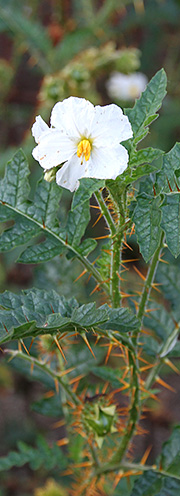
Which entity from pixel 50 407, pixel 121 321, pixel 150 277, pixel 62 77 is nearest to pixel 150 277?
pixel 150 277

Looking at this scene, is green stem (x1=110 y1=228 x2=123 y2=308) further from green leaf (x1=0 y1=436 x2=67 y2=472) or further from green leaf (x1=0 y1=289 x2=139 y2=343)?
green leaf (x1=0 y1=436 x2=67 y2=472)

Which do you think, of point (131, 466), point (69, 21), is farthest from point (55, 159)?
point (69, 21)

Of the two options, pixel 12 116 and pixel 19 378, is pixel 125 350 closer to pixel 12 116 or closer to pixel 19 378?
pixel 19 378

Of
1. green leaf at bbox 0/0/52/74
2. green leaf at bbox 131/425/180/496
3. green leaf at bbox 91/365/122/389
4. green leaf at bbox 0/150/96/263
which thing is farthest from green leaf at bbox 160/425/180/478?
green leaf at bbox 0/0/52/74

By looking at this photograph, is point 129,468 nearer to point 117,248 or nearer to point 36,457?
point 36,457

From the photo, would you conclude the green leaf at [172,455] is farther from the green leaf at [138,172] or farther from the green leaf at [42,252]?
the green leaf at [138,172]

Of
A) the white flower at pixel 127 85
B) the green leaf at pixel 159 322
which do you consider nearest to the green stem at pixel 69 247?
the green leaf at pixel 159 322

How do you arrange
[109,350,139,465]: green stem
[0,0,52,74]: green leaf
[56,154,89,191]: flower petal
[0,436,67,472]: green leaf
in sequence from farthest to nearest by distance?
1. [0,0,52,74]: green leaf
2. [0,436,67,472]: green leaf
3. [109,350,139,465]: green stem
4. [56,154,89,191]: flower petal
